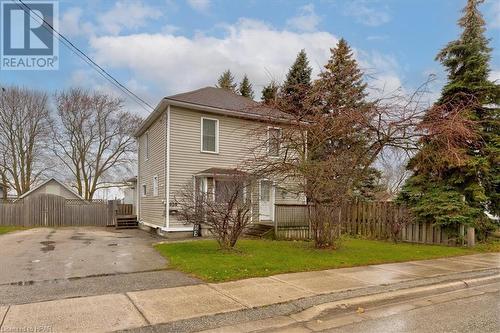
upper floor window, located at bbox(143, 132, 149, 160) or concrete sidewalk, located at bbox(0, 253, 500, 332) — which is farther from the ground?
upper floor window, located at bbox(143, 132, 149, 160)

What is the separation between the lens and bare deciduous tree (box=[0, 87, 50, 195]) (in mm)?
28156

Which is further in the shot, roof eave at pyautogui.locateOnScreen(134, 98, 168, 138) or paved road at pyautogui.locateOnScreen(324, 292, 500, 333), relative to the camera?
roof eave at pyautogui.locateOnScreen(134, 98, 168, 138)

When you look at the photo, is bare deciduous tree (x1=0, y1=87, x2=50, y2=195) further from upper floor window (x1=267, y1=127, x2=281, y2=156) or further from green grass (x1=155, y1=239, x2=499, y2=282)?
upper floor window (x1=267, y1=127, x2=281, y2=156)

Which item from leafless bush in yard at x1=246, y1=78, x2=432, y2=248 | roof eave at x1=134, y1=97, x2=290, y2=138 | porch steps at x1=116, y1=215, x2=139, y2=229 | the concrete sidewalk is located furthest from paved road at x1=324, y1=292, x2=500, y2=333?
porch steps at x1=116, y1=215, x2=139, y2=229

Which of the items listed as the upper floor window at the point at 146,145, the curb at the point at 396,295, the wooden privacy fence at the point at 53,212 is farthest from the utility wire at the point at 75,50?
the curb at the point at 396,295

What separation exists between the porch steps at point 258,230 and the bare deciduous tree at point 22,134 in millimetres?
22284

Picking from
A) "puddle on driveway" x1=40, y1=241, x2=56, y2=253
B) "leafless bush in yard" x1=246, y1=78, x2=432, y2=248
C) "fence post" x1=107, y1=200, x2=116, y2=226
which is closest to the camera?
"leafless bush in yard" x1=246, y1=78, x2=432, y2=248

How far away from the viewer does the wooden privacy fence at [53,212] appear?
20922 millimetres

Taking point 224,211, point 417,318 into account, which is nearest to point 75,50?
point 224,211

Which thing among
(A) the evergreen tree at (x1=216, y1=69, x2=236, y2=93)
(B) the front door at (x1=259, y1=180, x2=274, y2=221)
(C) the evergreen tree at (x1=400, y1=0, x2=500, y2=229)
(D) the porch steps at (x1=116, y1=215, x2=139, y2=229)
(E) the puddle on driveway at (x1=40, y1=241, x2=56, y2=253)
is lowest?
(D) the porch steps at (x1=116, y1=215, x2=139, y2=229)

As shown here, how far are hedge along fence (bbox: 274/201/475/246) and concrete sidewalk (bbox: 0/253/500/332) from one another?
572 centimetres

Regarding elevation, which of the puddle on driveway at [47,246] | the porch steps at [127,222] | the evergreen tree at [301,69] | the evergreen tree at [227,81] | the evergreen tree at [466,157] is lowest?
the porch steps at [127,222]

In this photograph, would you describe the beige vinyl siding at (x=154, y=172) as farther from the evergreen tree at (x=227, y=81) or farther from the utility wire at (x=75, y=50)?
the evergreen tree at (x=227, y=81)

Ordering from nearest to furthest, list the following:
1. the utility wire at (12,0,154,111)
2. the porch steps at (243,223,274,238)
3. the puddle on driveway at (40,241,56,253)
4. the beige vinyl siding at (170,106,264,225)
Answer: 1. the utility wire at (12,0,154,111)
2. the puddle on driveway at (40,241,56,253)
3. the porch steps at (243,223,274,238)
4. the beige vinyl siding at (170,106,264,225)
